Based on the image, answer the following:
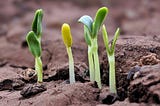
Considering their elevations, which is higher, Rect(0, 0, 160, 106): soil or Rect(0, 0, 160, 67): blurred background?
Rect(0, 0, 160, 67): blurred background

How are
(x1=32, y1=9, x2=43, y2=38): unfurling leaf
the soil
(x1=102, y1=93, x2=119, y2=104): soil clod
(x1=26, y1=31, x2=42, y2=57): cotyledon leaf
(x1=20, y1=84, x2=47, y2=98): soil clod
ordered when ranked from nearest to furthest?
the soil, (x1=102, y1=93, x2=119, y2=104): soil clod, (x1=20, y1=84, x2=47, y2=98): soil clod, (x1=26, y1=31, x2=42, y2=57): cotyledon leaf, (x1=32, y1=9, x2=43, y2=38): unfurling leaf

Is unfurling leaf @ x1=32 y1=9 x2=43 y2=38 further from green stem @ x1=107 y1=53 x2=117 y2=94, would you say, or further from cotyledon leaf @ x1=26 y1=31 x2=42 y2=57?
green stem @ x1=107 y1=53 x2=117 y2=94

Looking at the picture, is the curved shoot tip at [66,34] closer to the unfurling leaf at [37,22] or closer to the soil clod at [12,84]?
the unfurling leaf at [37,22]

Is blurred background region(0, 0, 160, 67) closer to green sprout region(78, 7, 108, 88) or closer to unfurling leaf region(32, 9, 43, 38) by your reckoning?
unfurling leaf region(32, 9, 43, 38)

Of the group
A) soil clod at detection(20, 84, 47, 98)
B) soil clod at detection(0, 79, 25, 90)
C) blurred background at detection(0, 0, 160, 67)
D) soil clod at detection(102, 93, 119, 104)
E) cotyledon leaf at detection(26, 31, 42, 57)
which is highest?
blurred background at detection(0, 0, 160, 67)

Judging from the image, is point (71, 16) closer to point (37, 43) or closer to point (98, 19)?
point (37, 43)

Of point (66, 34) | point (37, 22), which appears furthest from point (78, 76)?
point (37, 22)

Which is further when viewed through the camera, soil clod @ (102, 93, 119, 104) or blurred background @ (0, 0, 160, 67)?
blurred background @ (0, 0, 160, 67)

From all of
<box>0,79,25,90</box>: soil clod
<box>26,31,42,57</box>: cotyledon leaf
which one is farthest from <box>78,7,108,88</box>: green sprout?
<box>0,79,25,90</box>: soil clod

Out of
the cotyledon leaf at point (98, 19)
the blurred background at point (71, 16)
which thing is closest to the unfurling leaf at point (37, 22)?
the cotyledon leaf at point (98, 19)

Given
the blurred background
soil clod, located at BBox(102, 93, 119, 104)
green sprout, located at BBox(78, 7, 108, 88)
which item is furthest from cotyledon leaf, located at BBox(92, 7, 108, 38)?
the blurred background

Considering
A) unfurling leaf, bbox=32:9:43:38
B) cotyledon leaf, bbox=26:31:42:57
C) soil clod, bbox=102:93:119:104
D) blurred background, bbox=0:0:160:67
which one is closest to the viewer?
soil clod, bbox=102:93:119:104

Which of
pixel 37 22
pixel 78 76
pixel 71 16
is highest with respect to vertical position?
pixel 71 16
